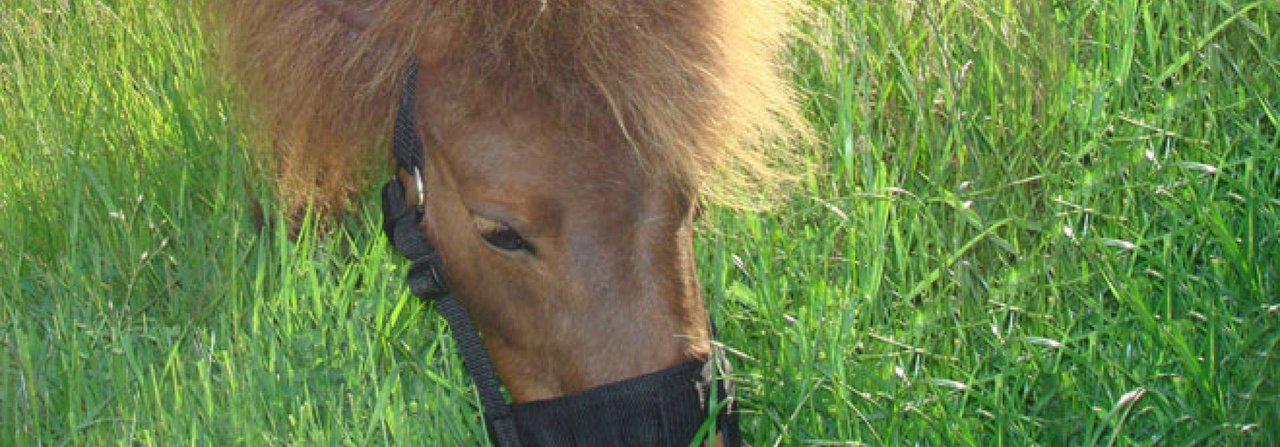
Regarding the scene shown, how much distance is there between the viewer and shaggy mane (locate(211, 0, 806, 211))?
2695 millimetres

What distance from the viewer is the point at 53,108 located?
171 inches

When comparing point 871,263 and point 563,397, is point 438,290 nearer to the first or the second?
point 563,397

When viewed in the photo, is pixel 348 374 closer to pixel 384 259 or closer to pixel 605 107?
pixel 384 259

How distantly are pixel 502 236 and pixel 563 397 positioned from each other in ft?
1.00

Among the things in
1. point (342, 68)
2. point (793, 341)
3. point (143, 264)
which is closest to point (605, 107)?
point (342, 68)

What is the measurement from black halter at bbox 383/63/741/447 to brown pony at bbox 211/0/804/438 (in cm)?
3

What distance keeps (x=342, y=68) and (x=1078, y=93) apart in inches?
73.6

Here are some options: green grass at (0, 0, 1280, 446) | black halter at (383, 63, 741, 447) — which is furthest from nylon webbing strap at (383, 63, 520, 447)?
green grass at (0, 0, 1280, 446)

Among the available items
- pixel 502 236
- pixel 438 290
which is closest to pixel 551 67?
pixel 502 236

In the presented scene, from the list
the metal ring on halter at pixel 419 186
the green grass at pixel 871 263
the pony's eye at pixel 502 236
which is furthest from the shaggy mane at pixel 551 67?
the green grass at pixel 871 263

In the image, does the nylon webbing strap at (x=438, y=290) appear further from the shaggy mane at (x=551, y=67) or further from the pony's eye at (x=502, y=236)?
the pony's eye at (x=502, y=236)

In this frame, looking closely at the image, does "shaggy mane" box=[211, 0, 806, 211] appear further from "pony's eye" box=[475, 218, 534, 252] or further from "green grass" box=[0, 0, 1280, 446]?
"green grass" box=[0, 0, 1280, 446]

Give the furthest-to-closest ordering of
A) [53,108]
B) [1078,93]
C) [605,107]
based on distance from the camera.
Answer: [53,108] → [1078,93] → [605,107]

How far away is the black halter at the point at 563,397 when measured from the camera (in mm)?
2689
